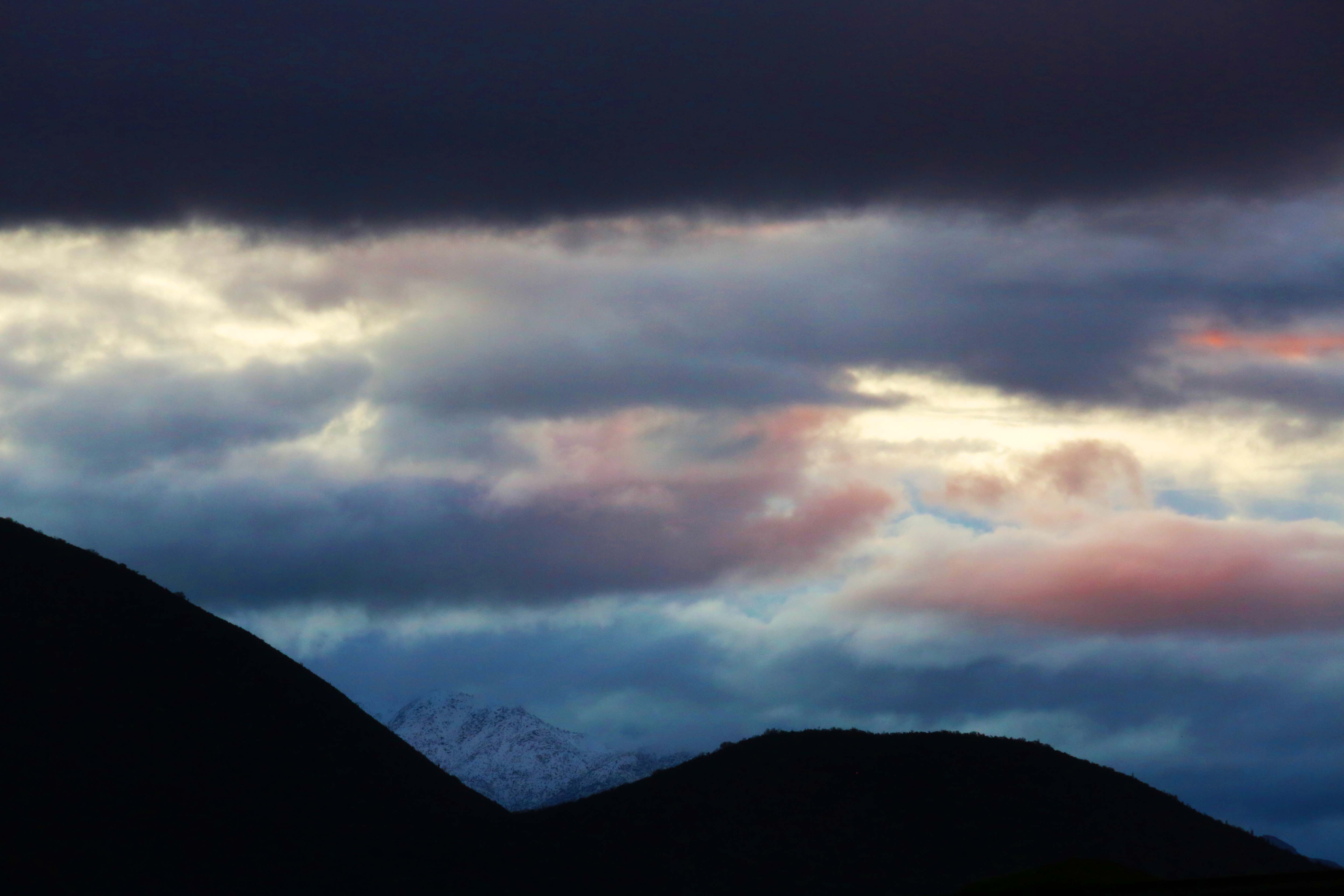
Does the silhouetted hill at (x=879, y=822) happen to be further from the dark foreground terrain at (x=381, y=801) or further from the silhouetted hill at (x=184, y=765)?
the silhouetted hill at (x=184, y=765)

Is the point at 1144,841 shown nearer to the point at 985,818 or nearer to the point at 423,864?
the point at 985,818

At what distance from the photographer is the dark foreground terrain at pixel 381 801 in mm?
73750

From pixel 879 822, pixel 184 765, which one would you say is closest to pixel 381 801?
pixel 184 765

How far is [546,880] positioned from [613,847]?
18.7 feet

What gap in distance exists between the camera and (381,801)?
8538 centimetres

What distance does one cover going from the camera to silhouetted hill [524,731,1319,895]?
8188 cm

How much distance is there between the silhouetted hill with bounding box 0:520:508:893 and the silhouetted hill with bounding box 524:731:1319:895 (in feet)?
30.3

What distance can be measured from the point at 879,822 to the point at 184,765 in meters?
42.3

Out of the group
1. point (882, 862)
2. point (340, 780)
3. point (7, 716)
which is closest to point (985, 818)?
point (882, 862)

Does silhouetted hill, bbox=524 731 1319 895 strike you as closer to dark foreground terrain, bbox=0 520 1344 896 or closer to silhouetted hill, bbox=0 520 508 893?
dark foreground terrain, bbox=0 520 1344 896

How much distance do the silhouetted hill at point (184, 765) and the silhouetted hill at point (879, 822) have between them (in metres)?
9.24

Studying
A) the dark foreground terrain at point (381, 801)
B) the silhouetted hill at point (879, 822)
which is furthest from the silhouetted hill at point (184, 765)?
the silhouetted hill at point (879, 822)

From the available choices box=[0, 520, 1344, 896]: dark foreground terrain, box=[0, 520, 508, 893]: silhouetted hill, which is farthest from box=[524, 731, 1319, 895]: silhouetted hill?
box=[0, 520, 508, 893]: silhouetted hill

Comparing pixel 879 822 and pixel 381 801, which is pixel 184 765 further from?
pixel 879 822
